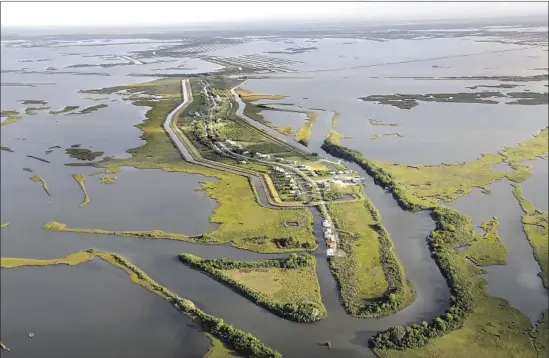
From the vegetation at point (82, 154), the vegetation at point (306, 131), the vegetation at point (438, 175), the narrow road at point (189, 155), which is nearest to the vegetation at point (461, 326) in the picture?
the vegetation at point (438, 175)

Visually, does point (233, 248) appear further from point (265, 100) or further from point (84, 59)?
point (84, 59)

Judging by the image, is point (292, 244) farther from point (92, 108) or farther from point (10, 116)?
point (10, 116)

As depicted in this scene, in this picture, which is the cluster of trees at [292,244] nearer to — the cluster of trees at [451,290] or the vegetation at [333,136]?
the cluster of trees at [451,290]

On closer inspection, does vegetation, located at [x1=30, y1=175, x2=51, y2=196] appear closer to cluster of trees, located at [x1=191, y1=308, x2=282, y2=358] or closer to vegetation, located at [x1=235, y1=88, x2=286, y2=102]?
cluster of trees, located at [x1=191, y1=308, x2=282, y2=358]

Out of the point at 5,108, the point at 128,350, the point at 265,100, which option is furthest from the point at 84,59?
the point at 128,350

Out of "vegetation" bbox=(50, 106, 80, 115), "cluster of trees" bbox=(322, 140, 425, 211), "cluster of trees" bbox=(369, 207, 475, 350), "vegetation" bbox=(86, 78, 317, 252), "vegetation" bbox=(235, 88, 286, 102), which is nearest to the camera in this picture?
"cluster of trees" bbox=(369, 207, 475, 350)

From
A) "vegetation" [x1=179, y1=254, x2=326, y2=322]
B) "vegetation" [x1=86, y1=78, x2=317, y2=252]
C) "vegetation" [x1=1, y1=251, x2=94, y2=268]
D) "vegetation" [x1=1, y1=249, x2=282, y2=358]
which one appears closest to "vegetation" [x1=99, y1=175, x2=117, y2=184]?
"vegetation" [x1=86, y1=78, x2=317, y2=252]
